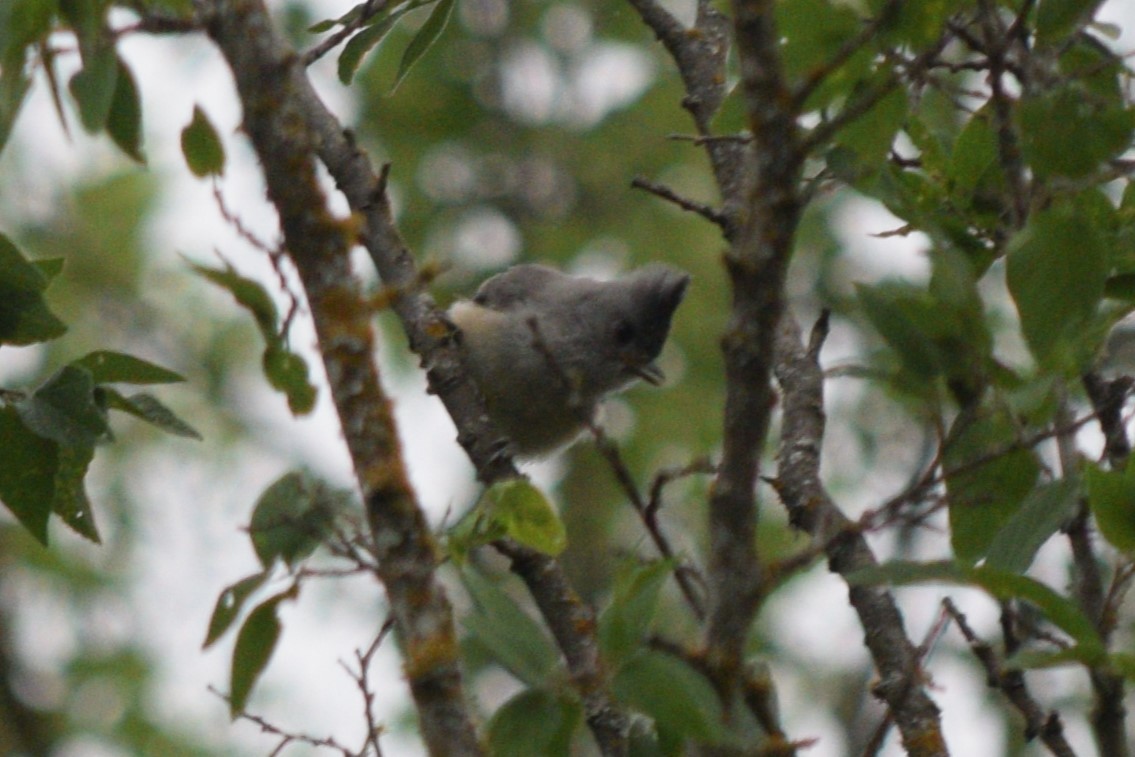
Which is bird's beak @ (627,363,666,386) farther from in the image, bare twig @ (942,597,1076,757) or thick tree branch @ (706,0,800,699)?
thick tree branch @ (706,0,800,699)

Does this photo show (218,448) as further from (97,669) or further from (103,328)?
(97,669)

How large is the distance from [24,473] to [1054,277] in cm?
142

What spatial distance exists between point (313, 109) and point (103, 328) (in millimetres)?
8074

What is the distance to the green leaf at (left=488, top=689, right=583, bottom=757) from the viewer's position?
163 centimetres

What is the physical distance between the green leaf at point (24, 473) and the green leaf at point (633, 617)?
3.08 ft

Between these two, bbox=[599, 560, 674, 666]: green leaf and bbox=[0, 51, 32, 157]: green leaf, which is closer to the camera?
bbox=[599, 560, 674, 666]: green leaf

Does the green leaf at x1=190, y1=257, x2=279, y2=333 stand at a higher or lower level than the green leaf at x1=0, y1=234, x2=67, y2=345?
lower

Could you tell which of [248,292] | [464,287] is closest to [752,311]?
[248,292]

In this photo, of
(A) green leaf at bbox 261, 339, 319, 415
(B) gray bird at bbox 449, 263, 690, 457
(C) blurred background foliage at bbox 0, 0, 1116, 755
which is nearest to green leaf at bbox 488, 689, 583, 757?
(A) green leaf at bbox 261, 339, 319, 415

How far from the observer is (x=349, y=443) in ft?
5.53

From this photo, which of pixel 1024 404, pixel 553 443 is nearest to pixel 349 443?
pixel 1024 404

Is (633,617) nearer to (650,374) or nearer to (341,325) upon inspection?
(341,325)

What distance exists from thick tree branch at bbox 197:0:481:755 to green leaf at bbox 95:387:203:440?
55 cm

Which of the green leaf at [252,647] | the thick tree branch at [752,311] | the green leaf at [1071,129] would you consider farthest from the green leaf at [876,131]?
the green leaf at [252,647]
